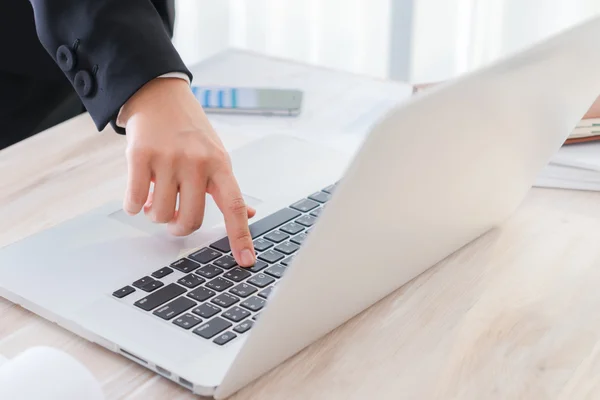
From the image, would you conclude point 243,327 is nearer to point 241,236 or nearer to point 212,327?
point 212,327

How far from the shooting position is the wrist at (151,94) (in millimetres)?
872

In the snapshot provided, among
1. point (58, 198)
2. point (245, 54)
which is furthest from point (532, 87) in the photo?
point (245, 54)

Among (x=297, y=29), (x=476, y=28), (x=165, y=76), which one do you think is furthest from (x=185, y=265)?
(x=297, y=29)

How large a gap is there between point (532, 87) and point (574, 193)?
0.32 meters

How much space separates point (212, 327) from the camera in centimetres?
67

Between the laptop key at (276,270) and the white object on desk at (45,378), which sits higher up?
the white object on desk at (45,378)

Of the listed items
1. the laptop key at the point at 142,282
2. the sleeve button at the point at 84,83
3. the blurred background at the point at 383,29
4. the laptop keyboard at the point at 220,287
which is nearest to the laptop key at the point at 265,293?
the laptop keyboard at the point at 220,287

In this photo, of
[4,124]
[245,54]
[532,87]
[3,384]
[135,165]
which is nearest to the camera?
[3,384]

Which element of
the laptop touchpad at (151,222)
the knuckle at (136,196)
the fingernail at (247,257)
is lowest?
the laptop touchpad at (151,222)

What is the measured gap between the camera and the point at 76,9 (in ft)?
3.05

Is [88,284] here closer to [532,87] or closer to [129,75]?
[129,75]

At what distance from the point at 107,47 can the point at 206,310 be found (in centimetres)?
36

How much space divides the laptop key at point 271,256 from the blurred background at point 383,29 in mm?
1373

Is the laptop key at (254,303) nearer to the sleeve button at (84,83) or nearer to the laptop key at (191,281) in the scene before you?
the laptop key at (191,281)
